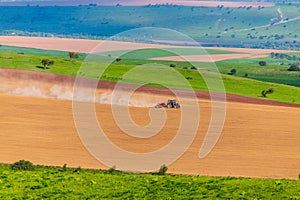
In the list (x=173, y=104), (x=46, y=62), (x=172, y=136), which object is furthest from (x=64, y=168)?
(x=46, y=62)

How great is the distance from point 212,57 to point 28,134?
385 feet

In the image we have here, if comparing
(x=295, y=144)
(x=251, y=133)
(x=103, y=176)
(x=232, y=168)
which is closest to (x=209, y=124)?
(x=251, y=133)

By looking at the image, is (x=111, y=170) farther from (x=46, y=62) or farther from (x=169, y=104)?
(x=46, y=62)

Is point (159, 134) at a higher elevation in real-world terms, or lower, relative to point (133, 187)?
higher

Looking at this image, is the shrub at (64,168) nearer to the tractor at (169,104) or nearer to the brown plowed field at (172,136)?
the brown plowed field at (172,136)

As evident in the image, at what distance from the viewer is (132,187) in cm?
3750

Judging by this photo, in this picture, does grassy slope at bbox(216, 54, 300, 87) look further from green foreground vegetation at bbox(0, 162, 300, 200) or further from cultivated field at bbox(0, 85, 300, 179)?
green foreground vegetation at bbox(0, 162, 300, 200)

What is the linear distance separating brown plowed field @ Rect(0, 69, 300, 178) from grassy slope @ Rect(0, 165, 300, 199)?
10551mm

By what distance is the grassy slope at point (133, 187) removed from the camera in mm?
34406

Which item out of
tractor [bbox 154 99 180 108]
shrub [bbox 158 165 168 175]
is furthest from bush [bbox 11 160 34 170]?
tractor [bbox 154 99 180 108]

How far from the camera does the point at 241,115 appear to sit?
76688mm

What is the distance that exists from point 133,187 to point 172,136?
26.2 metres

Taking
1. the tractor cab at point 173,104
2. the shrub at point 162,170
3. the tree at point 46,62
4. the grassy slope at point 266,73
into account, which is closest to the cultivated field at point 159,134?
the tractor cab at point 173,104

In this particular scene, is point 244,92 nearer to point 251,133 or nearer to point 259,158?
point 251,133
